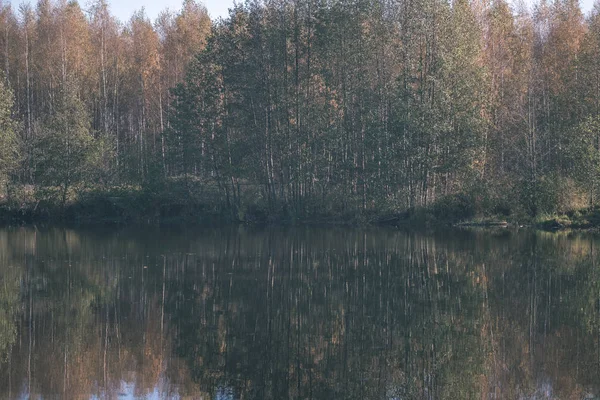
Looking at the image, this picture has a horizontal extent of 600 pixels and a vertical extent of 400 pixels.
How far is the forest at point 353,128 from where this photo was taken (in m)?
41.0

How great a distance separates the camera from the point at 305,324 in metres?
15.5

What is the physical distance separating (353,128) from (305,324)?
Answer: 3085 cm

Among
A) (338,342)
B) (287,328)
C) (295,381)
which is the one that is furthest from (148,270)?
(295,381)

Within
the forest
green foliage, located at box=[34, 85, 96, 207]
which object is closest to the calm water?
the forest

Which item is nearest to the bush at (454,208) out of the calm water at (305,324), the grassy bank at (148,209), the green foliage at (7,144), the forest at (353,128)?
the forest at (353,128)

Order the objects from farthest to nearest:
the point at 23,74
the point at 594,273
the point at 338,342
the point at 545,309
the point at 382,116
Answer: the point at 23,74 < the point at 382,116 < the point at 594,273 < the point at 545,309 < the point at 338,342

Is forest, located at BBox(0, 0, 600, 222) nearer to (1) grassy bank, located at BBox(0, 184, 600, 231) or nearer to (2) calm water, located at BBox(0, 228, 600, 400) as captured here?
(1) grassy bank, located at BBox(0, 184, 600, 231)

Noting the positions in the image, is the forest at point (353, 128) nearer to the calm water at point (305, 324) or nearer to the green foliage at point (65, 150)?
the green foliage at point (65, 150)

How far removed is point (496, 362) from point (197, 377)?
16.9 ft

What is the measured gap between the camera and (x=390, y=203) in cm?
4159

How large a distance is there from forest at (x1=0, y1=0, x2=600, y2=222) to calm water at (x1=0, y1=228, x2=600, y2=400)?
13.8 m

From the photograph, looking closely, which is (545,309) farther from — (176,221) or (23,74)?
(23,74)

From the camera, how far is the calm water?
37.8 feet

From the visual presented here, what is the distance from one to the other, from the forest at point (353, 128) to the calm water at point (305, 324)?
45.2 feet
